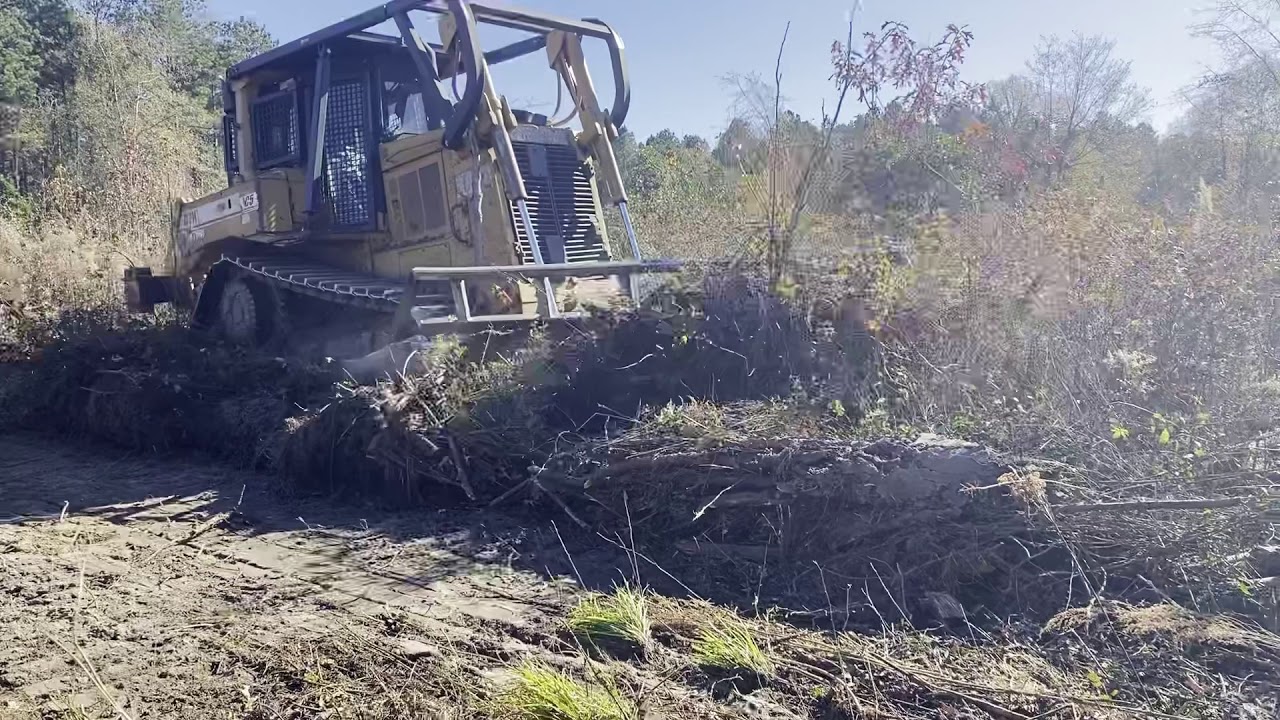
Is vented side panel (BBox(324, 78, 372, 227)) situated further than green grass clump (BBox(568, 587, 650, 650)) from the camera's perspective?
Yes

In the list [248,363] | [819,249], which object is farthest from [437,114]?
[819,249]

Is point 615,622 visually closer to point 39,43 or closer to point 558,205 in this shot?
point 558,205

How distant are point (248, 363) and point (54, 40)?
20.0 metres

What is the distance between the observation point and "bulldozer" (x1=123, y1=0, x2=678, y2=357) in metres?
7.22

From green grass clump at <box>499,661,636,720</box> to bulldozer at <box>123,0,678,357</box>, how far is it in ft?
12.6

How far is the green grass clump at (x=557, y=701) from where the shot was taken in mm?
2723

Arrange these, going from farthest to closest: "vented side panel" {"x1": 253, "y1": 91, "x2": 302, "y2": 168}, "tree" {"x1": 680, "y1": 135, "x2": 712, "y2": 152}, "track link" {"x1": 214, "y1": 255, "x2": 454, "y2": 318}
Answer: "tree" {"x1": 680, "y1": 135, "x2": 712, "y2": 152}, "vented side panel" {"x1": 253, "y1": 91, "x2": 302, "y2": 168}, "track link" {"x1": 214, "y1": 255, "x2": 454, "y2": 318}

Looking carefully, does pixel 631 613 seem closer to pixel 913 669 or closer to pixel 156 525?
pixel 913 669

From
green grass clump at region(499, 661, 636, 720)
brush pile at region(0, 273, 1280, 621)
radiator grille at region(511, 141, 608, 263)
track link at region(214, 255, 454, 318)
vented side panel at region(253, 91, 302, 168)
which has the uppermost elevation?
vented side panel at region(253, 91, 302, 168)

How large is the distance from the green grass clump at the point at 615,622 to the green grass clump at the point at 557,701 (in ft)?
1.36

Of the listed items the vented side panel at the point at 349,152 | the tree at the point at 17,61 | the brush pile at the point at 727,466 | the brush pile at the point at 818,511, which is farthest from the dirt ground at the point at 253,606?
the tree at the point at 17,61

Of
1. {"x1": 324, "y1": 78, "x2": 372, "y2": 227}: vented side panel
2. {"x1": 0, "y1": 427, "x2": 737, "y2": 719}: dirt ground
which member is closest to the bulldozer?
{"x1": 324, "y1": 78, "x2": 372, "y2": 227}: vented side panel

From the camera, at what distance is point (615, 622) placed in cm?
339

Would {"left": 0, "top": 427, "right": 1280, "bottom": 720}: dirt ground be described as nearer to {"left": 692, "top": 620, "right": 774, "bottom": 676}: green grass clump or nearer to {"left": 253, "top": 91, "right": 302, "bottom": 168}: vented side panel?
{"left": 692, "top": 620, "right": 774, "bottom": 676}: green grass clump
